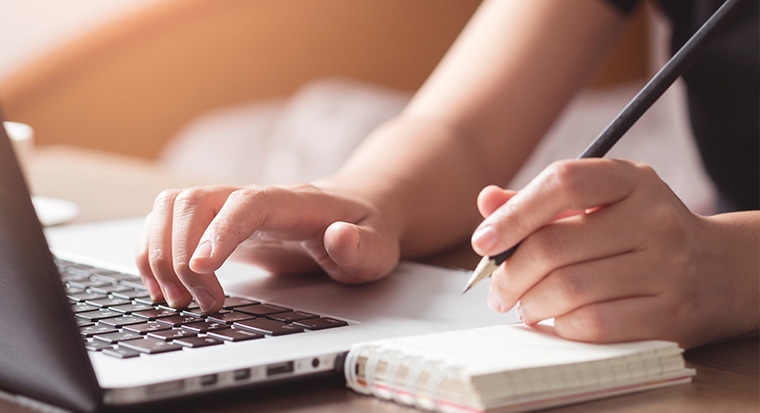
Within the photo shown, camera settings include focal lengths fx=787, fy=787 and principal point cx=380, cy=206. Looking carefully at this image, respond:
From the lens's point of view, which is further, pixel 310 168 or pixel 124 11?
pixel 124 11

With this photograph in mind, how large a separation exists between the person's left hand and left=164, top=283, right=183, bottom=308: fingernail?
0.17 m

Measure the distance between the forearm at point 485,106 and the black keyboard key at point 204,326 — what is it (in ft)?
0.92

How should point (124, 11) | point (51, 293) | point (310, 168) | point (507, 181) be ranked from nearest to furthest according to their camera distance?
point (51, 293) < point (507, 181) < point (310, 168) < point (124, 11)

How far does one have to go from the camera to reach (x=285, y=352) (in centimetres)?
32

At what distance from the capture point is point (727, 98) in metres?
0.70

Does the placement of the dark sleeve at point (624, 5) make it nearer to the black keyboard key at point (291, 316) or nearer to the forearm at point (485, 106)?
the forearm at point (485, 106)

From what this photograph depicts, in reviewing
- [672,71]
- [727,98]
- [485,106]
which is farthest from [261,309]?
[727,98]

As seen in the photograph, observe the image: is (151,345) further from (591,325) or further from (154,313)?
(591,325)

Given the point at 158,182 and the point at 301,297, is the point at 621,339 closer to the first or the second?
the point at 301,297

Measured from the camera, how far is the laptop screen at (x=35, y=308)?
26cm

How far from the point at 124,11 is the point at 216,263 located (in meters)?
1.93

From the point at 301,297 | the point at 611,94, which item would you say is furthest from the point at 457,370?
the point at 611,94

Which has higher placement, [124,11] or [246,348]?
[124,11]

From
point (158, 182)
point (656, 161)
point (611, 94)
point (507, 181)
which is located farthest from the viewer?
point (611, 94)
